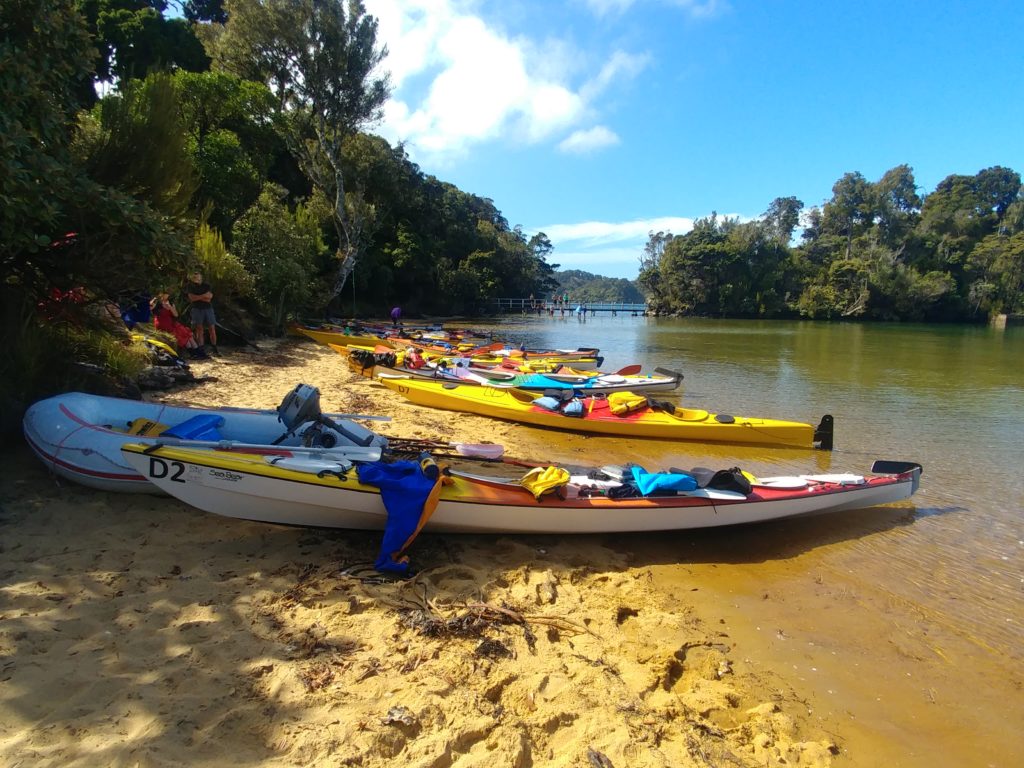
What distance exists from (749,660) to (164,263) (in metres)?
6.44

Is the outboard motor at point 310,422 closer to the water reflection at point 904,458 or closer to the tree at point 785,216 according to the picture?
the water reflection at point 904,458

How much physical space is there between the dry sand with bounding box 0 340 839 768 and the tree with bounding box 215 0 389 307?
21283 millimetres

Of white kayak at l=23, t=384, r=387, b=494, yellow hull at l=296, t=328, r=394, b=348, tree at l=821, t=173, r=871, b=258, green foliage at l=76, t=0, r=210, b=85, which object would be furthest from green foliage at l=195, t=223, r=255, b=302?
tree at l=821, t=173, r=871, b=258

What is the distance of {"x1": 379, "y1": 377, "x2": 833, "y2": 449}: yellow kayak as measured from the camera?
8859 mm

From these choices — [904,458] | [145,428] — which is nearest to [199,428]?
[145,428]

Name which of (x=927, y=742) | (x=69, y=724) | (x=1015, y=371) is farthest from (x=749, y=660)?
(x=1015, y=371)

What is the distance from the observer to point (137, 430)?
5.07 metres

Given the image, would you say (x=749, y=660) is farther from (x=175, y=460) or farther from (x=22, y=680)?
(x=175, y=460)

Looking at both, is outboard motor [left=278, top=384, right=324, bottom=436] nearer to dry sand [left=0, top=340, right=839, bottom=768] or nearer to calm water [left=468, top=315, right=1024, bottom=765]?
dry sand [left=0, top=340, right=839, bottom=768]

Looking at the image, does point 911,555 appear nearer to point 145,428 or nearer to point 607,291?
point 145,428

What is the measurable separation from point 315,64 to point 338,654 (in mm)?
24886

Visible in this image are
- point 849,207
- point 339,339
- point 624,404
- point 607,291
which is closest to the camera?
Result: point 624,404

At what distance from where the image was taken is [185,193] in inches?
261

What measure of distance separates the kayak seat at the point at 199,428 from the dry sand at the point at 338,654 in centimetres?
67
